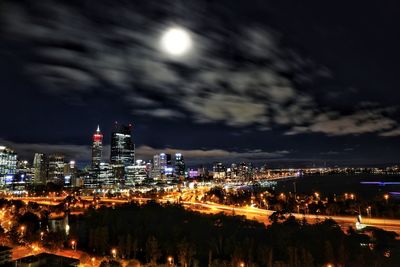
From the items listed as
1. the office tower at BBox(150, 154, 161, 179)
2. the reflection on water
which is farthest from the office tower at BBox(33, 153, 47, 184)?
the reflection on water

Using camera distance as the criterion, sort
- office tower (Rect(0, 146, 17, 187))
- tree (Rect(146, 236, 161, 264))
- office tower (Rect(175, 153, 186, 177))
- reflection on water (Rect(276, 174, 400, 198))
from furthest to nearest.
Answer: office tower (Rect(175, 153, 186, 177)) < office tower (Rect(0, 146, 17, 187)) < reflection on water (Rect(276, 174, 400, 198)) < tree (Rect(146, 236, 161, 264))

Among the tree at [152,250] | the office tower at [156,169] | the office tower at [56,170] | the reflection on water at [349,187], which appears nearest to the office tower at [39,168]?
the office tower at [56,170]

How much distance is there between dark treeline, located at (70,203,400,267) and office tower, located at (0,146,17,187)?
53619 mm

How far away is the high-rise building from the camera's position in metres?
92.8

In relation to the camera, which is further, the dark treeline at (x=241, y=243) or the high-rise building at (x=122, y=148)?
the high-rise building at (x=122, y=148)

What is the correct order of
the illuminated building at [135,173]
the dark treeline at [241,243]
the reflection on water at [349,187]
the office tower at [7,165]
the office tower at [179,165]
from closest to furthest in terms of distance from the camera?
1. the dark treeline at [241,243]
2. the reflection on water at [349,187]
3. the office tower at [7,165]
4. the illuminated building at [135,173]
5. the office tower at [179,165]

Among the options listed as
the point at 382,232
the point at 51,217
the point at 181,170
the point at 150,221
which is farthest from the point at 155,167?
the point at 382,232

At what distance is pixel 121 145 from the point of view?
3777 inches

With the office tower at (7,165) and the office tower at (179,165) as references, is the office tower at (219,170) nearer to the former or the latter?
the office tower at (179,165)

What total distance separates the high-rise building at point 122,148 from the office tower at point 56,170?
46.8 ft

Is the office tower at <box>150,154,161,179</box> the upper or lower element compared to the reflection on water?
upper

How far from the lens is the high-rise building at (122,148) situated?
9281 centimetres

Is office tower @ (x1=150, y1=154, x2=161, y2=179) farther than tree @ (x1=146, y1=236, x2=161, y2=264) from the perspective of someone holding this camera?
Yes

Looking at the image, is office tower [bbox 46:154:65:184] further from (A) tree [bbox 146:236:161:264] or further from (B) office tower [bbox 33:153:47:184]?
(A) tree [bbox 146:236:161:264]
